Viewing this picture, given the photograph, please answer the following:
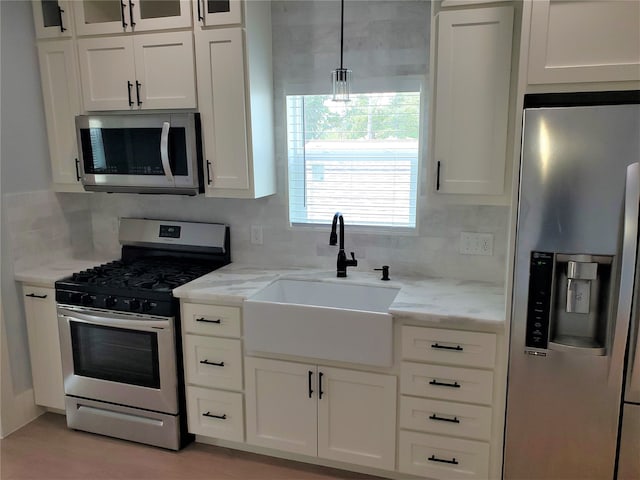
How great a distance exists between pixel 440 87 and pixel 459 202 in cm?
53

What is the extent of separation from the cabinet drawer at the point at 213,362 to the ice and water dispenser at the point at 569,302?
4.55 feet

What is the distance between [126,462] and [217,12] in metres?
2.37

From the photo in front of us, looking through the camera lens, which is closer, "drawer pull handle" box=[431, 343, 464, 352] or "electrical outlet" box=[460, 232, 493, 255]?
"drawer pull handle" box=[431, 343, 464, 352]

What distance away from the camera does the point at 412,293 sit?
2.46 meters

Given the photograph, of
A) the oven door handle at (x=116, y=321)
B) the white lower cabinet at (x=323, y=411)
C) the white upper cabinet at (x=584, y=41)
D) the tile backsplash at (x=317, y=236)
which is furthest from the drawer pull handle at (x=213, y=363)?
the white upper cabinet at (x=584, y=41)

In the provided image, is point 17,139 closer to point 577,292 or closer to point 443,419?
point 443,419

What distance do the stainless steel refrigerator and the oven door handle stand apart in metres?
1.71

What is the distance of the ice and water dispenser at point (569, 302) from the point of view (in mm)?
1861

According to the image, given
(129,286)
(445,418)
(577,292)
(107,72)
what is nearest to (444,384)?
(445,418)

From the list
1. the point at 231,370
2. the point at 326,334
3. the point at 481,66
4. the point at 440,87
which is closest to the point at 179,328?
the point at 231,370

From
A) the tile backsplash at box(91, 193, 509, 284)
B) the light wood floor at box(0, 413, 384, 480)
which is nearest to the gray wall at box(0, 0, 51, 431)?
the light wood floor at box(0, 413, 384, 480)

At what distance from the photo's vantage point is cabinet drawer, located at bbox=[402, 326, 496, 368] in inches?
84.7

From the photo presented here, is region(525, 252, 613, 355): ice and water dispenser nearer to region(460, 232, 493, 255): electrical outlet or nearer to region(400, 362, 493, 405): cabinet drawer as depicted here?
region(400, 362, 493, 405): cabinet drawer

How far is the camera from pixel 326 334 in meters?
2.31
